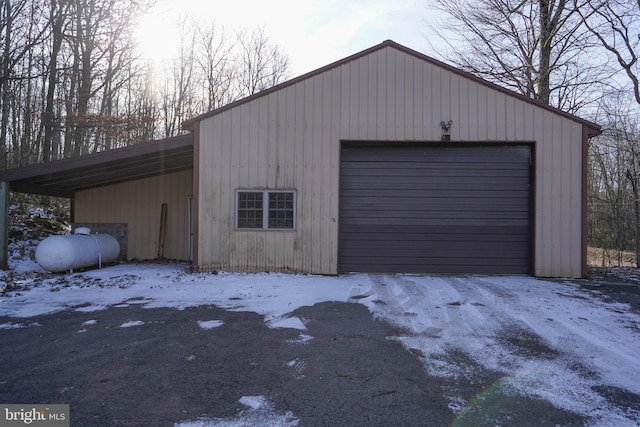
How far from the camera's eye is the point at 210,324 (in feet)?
17.8

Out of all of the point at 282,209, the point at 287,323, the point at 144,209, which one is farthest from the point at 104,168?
the point at 287,323

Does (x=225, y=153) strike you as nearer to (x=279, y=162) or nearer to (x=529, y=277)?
(x=279, y=162)

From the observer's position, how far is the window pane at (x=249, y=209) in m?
9.53

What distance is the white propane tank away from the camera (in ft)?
29.5

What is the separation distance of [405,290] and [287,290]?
230cm

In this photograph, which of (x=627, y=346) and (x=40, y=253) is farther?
(x=40, y=253)

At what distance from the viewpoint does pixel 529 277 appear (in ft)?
30.6

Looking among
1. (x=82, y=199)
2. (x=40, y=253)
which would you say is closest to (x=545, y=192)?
(x=40, y=253)

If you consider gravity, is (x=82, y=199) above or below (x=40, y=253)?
above

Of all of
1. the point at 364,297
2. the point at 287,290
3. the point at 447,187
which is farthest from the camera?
the point at 447,187

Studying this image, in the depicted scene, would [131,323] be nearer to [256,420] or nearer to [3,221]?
[256,420]

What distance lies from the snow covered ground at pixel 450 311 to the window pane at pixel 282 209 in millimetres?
1290

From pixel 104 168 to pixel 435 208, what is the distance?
8.54 meters

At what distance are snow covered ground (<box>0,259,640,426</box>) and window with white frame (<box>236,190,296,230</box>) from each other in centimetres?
125
